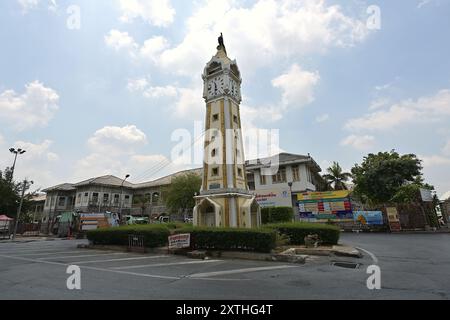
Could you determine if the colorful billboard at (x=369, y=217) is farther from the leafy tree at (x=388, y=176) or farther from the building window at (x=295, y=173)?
the building window at (x=295, y=173)

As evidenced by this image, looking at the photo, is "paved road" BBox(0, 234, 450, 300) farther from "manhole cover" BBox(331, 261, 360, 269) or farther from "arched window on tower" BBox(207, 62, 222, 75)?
"arched window on tower" BBox(207, 62, 222, 75)

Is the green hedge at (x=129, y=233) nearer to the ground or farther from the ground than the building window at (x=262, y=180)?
nearer to the ground

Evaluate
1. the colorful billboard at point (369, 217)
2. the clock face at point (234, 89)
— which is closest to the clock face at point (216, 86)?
the clock face at point (234, 89)

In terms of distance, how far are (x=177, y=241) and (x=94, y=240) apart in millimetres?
6844

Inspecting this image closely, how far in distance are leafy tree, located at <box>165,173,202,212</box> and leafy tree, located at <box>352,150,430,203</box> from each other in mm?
21049

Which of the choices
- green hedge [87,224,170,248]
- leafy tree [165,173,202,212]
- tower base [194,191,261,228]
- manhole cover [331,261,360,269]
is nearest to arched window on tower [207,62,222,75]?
tower base [194,191,261,228]

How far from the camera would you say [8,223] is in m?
31.2

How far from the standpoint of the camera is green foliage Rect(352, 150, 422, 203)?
94.3 ft

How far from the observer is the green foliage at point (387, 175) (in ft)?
94.3

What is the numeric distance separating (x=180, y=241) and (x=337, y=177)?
111ft

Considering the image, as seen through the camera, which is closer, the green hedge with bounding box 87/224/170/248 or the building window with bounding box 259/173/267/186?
the green hedge with bounding box 87/224/170/248

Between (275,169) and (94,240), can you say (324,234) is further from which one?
(275,169)

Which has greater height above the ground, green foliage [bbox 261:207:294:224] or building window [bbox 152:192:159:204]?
building window [bbox 152:192:159:204]
